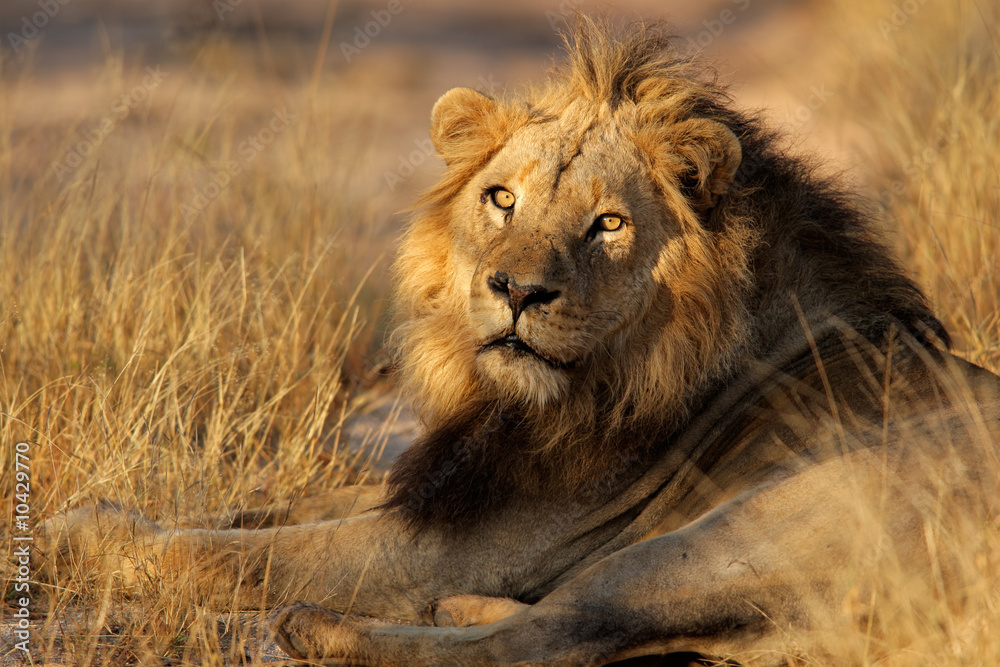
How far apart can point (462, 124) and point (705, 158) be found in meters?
1.13

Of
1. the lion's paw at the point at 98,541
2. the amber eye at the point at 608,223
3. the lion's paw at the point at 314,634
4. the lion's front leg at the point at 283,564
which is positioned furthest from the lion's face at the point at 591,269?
the lion's paw at the point at 98,541

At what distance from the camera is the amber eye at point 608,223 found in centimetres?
393

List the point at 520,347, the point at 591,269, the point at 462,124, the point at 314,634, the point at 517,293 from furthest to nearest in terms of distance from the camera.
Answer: the point at 462,124
the point at 591,269
the point at 520,347
the point at 517,293
the point at 314,634

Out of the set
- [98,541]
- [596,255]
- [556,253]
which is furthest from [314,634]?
[596,255]

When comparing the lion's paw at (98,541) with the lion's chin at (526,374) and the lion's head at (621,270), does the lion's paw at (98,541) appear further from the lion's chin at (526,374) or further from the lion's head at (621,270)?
the lion's chin at (526,374)

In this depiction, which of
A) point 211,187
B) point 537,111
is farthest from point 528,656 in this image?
point 211,187

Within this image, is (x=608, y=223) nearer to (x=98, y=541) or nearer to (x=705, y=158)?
(x=705, y=158)

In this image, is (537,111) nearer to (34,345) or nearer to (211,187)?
(34,345)

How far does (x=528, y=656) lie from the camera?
3.12 m

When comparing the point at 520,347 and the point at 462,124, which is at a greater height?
the point at 462,124

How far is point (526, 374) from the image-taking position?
12.3 feet

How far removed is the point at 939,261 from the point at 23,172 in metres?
6.84

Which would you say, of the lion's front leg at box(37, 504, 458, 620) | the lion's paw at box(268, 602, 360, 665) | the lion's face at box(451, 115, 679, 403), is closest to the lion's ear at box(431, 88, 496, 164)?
the lion's face at box(451, 115, 679, 403)

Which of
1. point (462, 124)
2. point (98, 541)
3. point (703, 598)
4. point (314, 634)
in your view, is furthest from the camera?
point (462, 124)
